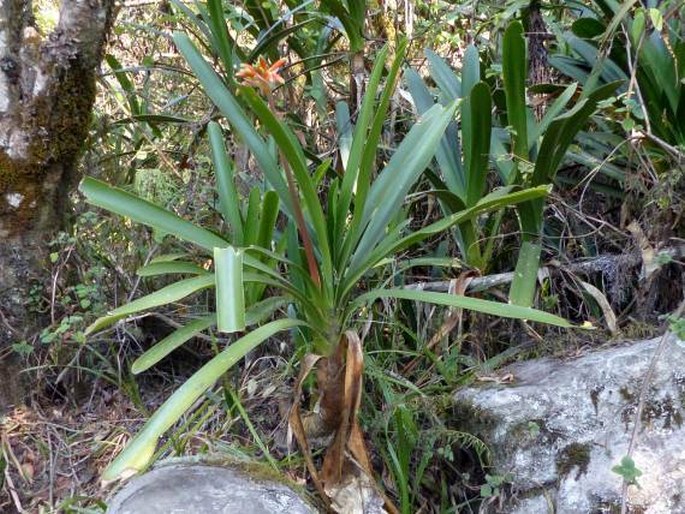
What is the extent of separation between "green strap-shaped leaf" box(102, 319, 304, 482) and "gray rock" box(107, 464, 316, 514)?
164mm

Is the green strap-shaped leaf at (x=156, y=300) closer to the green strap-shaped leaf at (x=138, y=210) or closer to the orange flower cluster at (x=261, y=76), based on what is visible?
the green strap-shaped leaf at (x=138, y=210)

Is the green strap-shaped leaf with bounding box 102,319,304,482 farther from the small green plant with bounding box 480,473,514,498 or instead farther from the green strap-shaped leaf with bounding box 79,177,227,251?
the small green plant with bounding box 480,473,514,498

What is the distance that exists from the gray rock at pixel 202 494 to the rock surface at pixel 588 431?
1.73ft

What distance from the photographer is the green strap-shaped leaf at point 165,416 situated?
1336 millimetres

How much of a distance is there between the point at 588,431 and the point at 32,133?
70.5 inches

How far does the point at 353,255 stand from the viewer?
1.79 metres

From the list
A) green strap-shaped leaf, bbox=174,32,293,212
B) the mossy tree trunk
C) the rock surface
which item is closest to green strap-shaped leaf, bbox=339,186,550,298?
green strap-shaped leaf, bbox=174,32,293,212

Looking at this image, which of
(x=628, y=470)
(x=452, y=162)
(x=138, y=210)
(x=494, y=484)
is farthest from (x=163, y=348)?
(x=452, y=162)

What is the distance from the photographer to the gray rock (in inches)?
60.6

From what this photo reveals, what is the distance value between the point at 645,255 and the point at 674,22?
0.89 metres

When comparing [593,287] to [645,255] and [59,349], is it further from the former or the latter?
[59,349]

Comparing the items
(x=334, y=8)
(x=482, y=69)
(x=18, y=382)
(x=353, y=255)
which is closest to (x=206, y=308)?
(x=18, y=382)

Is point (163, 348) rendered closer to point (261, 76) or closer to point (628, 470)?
point (261, 76)

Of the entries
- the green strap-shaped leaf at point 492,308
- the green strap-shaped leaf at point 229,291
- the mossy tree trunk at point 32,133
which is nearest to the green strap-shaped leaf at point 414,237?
the green strap-shaped leaf at point 492,308
